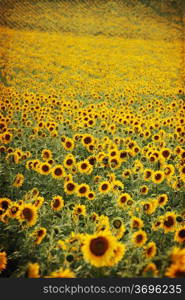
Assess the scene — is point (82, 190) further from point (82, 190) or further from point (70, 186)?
point (70, 186)

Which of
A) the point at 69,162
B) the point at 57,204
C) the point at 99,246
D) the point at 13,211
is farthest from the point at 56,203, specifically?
the point at 99,246

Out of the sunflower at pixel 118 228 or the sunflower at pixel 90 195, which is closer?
the sunflower at pixel 118 228

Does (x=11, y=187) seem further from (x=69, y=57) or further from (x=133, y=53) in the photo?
(x=133, y=53)

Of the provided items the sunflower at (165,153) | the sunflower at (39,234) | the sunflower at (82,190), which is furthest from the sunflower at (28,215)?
the sunflower at (165,153)

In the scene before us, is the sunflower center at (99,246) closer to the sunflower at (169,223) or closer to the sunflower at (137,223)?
the sunflower at (137,223)

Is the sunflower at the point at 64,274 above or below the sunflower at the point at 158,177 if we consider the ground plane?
below

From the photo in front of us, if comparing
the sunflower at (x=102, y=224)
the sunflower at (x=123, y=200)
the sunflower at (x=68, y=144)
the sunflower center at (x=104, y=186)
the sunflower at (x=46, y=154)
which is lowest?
the sunflower at (x=102, y=224)

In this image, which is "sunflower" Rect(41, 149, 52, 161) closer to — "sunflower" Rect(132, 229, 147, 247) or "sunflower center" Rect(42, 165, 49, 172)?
"sunflower center" Rect(42, 165, 49, 172)
